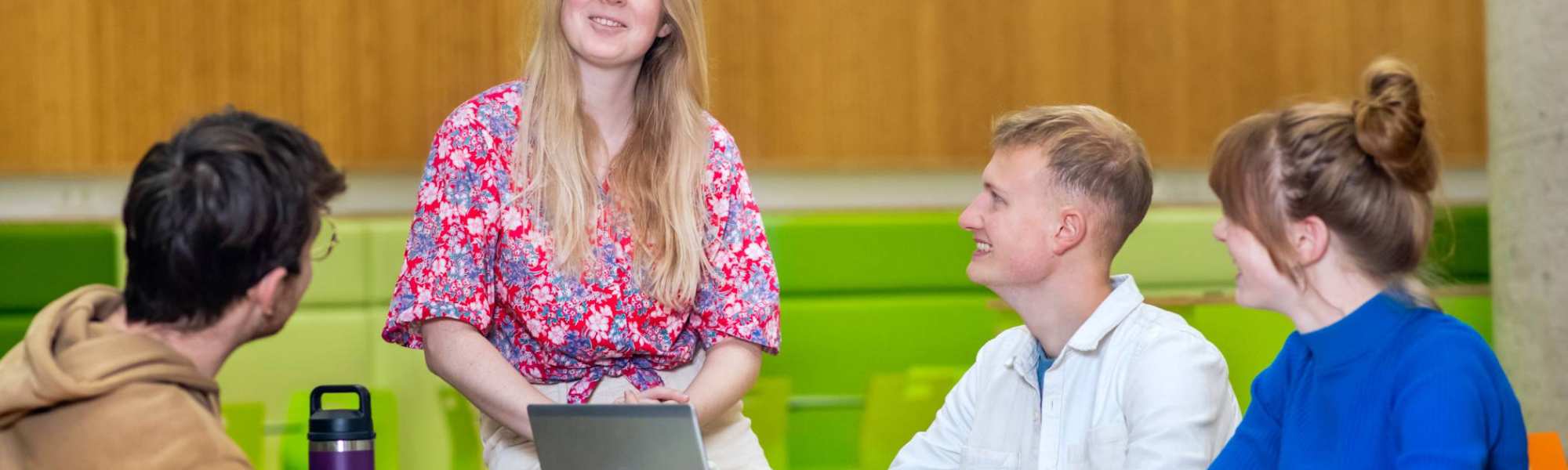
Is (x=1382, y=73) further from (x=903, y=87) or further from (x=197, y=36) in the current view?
(x=197, y=36)

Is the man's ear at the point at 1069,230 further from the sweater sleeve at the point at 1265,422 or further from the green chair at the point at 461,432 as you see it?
the green chair at the point at 461,432

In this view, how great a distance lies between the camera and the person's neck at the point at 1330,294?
4.74 ft

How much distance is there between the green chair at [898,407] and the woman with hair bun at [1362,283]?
238cm

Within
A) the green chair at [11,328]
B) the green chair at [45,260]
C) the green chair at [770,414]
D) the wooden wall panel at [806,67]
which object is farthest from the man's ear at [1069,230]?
the green chair at [11,328]

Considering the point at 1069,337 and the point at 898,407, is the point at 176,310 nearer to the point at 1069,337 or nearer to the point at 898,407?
the point at 1069,337

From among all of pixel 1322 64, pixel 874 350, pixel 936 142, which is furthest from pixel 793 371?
pixel 1322 64

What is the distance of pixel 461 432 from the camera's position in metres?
3.77

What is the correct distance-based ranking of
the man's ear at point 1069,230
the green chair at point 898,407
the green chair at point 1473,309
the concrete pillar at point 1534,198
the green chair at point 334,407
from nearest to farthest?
the man's ear at point 1069,230
the concrete pillar at point 1534,198
the green chair at point 334,407
the green chair at point 898,407
the green chair at point 1473,309

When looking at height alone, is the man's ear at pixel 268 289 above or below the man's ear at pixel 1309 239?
below

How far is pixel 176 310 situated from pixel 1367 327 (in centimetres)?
103

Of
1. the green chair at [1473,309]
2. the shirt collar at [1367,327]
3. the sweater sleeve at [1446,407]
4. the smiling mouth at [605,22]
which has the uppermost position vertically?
the smiling mouth at [605,22]

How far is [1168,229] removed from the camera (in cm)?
407

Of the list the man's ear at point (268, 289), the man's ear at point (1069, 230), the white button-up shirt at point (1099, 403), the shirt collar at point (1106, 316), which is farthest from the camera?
the man's ear at point (1069, 230)

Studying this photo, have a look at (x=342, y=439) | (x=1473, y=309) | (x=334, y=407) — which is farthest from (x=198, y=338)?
(x=1473, y=309)
